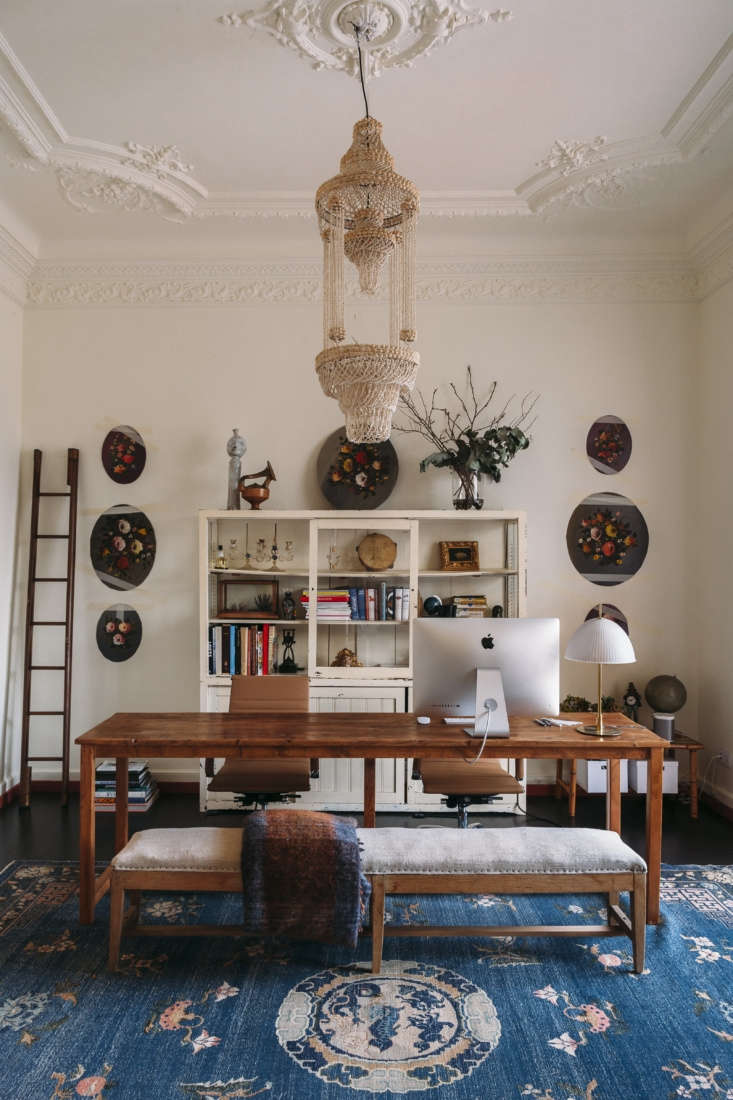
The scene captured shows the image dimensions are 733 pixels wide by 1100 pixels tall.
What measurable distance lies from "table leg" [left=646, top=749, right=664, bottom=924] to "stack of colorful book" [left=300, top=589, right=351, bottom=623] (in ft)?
7.07

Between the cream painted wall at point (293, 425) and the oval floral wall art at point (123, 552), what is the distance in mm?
84

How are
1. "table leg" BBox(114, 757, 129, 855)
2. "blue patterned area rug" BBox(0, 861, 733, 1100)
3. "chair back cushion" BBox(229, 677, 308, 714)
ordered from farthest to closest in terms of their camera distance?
"chair back cushion" BBox(229, 677, 308, 714)
"table leg" BBox(114, 757, 129, 855)
"blue patterned area rug" BBox(0, 861, 733, 1100)

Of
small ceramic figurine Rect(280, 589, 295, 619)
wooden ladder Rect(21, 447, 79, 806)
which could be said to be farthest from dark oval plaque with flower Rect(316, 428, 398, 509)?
wooden ladder Rect(21, 447, 79, 806)

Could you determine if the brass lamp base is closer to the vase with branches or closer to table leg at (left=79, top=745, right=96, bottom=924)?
the vase with branches

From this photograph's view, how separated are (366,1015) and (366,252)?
2.76 meters

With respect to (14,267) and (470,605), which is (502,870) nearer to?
(470,605)

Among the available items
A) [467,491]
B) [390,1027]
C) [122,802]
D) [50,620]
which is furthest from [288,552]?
[390,1027]

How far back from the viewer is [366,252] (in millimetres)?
2861

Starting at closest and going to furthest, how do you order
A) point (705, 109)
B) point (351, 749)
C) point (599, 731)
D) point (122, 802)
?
1. point (351, 749)
2. point (599, 731)
3. point (122, 802)
4. point (705, 109)

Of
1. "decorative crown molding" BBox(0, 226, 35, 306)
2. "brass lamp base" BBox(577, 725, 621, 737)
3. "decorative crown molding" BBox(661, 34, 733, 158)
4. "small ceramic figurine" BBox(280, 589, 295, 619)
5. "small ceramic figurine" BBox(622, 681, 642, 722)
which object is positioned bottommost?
"small ceramic figurine" BBox(622, 681, 642, 722)

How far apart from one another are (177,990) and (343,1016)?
0.62 metres

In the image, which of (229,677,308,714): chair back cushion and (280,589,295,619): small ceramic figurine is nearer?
(229,677,308,714): chair back cushion

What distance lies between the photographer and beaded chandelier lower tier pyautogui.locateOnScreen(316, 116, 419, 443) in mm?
2709

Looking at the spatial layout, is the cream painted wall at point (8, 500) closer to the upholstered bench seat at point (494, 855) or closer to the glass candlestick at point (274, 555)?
the glass candlestick at point (274, 555)
